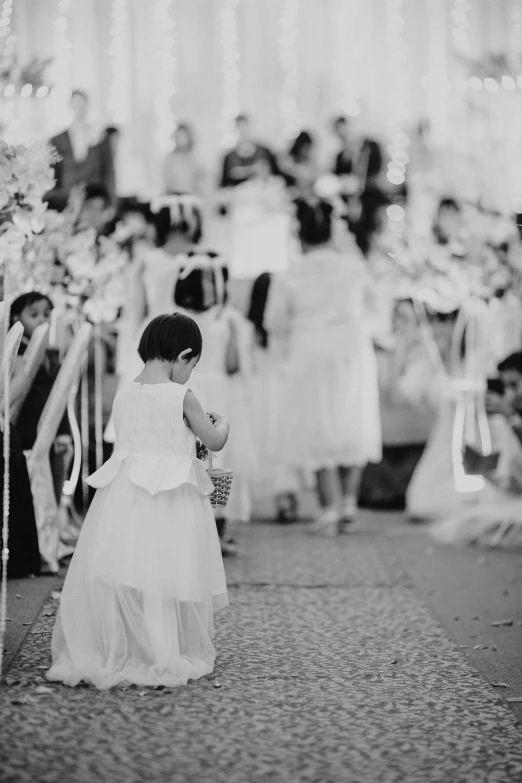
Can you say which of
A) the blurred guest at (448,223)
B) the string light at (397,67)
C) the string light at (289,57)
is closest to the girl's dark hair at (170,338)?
the blurred guest at (448,223)

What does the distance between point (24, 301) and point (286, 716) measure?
236 cm

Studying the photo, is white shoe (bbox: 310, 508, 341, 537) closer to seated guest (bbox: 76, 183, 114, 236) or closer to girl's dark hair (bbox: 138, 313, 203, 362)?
seated guest (bbox: 76, 183, 114, 236)

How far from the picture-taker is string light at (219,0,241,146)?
431 inches

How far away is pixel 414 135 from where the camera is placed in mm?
10414

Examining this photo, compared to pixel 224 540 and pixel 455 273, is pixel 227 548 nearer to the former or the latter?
pixel 224 540

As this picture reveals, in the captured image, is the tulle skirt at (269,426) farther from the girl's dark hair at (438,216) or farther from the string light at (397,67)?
the string light at (397,67)

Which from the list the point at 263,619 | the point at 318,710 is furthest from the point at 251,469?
the point at 318,710

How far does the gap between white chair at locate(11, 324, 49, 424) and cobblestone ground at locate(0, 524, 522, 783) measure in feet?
2.79

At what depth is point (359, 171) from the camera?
9.93m

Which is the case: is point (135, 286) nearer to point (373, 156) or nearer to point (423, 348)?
point (423, 348)

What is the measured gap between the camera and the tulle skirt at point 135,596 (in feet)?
9.93

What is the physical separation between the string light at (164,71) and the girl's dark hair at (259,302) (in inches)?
191

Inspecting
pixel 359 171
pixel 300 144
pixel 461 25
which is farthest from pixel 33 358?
pixel 461 25

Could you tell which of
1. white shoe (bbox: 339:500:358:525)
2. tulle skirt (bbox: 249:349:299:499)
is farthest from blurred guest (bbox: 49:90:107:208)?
white shoe (bbox: 339:500:358:525)
